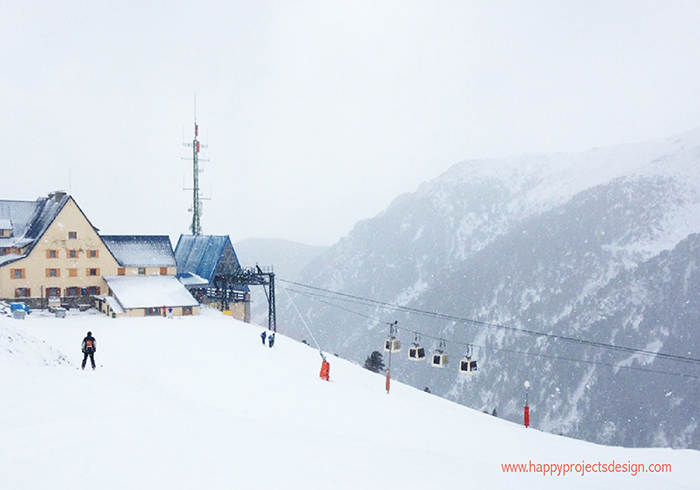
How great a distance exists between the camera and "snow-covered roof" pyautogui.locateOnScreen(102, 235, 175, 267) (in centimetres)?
4509

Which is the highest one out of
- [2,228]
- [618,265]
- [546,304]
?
[2,228]

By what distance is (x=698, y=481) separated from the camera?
1423 cm

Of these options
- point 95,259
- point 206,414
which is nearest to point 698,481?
point 206,414

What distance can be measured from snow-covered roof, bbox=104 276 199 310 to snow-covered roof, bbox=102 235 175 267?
2056mm

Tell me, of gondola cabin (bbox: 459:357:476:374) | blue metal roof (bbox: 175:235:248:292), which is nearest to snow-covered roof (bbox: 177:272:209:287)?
blue metal roof (bbox: 175:235:248:292)

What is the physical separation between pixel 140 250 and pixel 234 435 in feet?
137

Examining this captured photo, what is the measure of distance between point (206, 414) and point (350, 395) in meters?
9.85

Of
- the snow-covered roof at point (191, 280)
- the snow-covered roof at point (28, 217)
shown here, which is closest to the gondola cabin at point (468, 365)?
the snow-covered roof at point (191, 280)

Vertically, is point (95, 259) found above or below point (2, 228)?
below

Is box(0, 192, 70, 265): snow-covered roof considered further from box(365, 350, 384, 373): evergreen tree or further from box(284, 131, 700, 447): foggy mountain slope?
box(284, 131, 700, 447): foggy mountain slope

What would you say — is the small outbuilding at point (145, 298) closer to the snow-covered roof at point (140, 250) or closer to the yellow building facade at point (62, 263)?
the yellow building facade at point (62, 263)

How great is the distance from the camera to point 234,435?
9312mm

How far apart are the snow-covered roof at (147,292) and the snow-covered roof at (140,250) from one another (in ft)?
6.75

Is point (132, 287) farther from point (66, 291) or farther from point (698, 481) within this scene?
point (698, 481)
